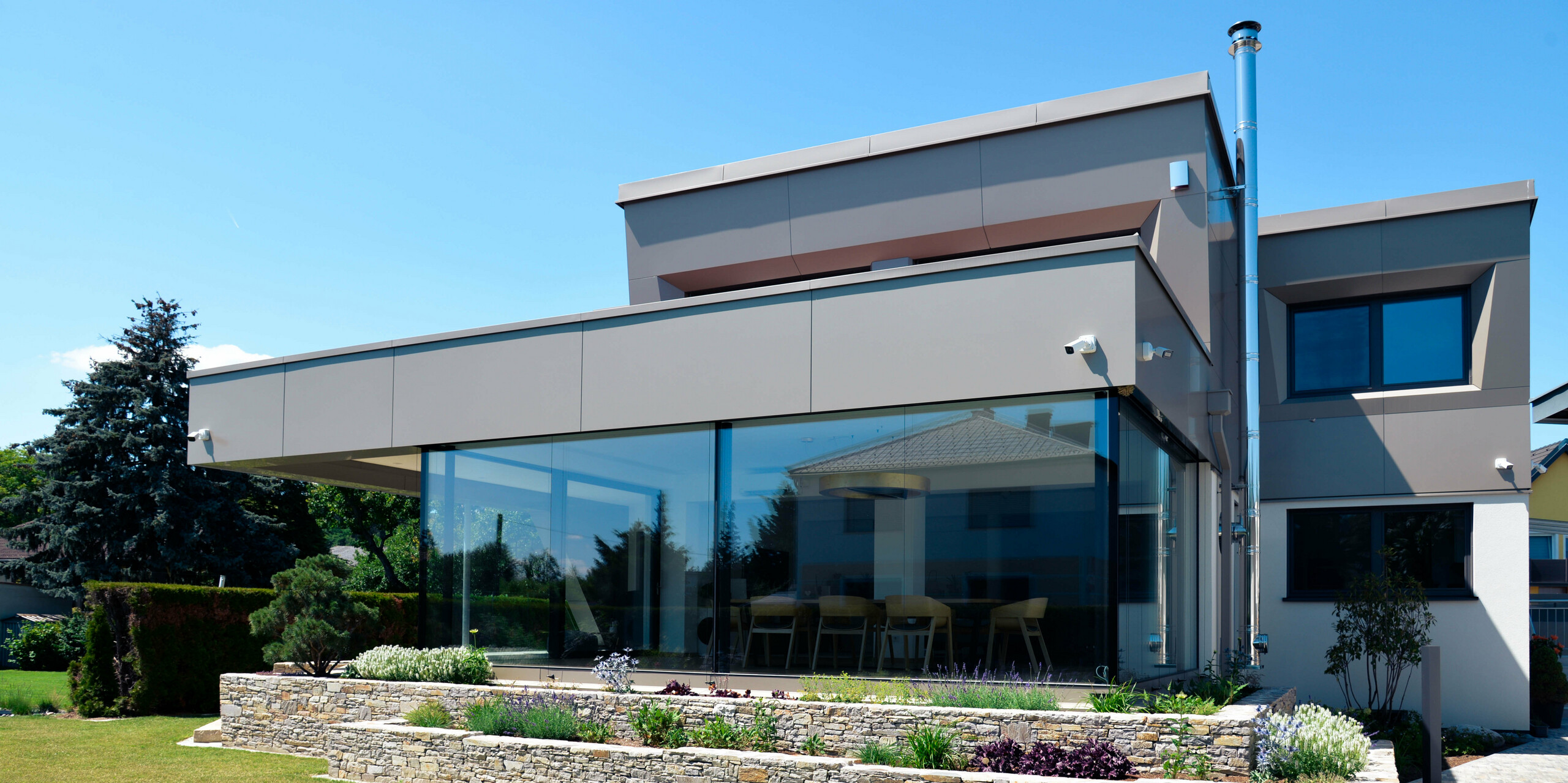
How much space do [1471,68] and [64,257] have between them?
29.2 m

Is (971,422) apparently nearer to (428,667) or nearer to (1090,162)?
(1090,162)

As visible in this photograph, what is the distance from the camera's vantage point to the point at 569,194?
17141mm

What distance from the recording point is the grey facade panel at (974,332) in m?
8.59

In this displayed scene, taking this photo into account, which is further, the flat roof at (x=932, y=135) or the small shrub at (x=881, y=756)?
the flat roof at (x=932, y=135)

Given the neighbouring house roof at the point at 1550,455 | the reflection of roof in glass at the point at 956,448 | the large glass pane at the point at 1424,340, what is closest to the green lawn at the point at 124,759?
the reflection of roof in glass at the point at 956,448

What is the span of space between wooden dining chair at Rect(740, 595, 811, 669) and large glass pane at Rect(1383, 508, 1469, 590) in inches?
342

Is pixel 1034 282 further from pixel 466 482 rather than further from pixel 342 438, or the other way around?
pixel 342 438

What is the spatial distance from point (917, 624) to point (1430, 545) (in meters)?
8.54

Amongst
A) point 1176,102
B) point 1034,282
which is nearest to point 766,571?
point 1034,282

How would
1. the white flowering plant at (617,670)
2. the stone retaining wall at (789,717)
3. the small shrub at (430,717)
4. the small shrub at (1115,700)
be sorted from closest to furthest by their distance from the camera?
the stone retaining wall at (789,717) < the small shrub at (1115,700) < the small shrub at (430,717) < the white flowering plant at (617,670)

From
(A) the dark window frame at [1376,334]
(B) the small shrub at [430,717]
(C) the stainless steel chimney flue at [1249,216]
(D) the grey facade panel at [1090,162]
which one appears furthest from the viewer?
(A) the dark window frame at [1376,334]

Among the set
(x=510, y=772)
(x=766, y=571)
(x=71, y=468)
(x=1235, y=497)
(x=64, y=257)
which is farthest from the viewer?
(x=71, y=468)

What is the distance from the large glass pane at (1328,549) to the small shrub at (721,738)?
9.19m

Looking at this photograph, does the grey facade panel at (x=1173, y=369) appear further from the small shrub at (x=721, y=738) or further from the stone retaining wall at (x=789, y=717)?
the small shrub at (x=721, y=738)
